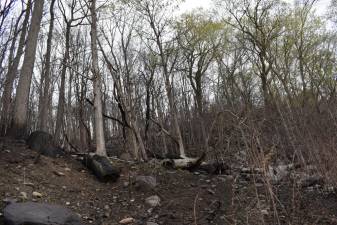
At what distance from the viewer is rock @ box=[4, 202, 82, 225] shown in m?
5.99

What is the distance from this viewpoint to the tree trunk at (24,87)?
11.0m

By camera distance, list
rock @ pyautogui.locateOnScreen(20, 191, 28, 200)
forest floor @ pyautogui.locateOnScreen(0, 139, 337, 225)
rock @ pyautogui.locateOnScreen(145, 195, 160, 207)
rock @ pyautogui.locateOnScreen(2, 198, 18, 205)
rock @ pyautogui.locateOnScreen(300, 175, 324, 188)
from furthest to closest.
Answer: rock @ pyautogui.locateOnScreen(300, 175, 324, 188)
rock @ pyautogui.locateOnScreen(145, 195, 160, 207)
forest floor @ pyautogui.locateOnScreen(0, 139, 337, 225)
rock @ pyautogui.locateOnScreen(20, 191, 28, 200)
rock @ pyautogui.locateOnScreen(2, 198, 18, 205)

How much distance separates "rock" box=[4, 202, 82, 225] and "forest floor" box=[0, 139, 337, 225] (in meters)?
0.52

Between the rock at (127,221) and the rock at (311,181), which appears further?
the rock at (311,181)

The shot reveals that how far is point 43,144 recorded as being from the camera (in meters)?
10.2

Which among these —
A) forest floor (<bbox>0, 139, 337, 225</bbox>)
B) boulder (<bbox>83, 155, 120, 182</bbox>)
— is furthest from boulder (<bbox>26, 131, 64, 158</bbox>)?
boulder (<bbox>83, 155, 120, 182</bbox>)

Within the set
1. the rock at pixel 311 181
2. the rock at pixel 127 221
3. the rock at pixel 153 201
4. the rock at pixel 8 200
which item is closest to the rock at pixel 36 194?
the rock at pixel 8 200

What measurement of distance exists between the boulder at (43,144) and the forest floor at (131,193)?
0.76ft

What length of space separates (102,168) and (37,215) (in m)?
3.39

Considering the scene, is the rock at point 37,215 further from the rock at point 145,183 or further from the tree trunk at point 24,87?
the tree trunk at point 24,87

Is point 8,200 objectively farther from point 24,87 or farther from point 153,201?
point 24,87

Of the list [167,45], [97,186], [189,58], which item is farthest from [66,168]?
[189,58]

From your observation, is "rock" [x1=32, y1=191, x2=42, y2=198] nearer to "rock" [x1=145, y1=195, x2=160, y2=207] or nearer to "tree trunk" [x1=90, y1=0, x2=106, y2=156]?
"rock" [x1=145, y1=195, x2=160, y2=207]

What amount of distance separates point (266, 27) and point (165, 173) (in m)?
16.5
